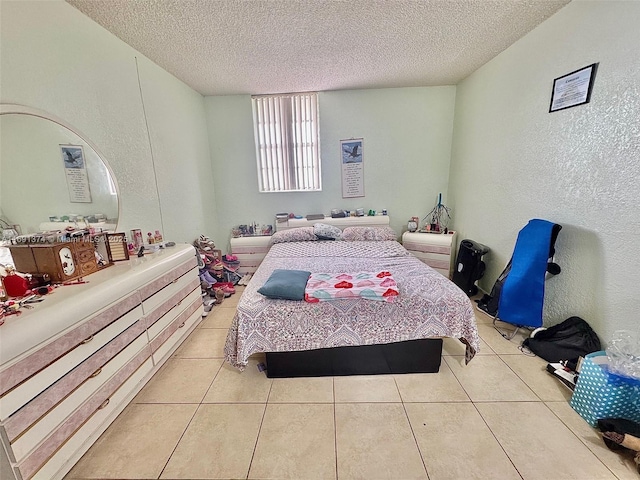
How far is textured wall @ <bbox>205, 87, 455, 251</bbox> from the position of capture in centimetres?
369

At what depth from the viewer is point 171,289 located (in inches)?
81.8

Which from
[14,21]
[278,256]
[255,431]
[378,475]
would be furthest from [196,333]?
[14,21]

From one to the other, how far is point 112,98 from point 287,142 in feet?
7.01

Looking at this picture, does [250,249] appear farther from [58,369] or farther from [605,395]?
[605,395]

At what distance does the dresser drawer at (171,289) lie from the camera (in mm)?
1812

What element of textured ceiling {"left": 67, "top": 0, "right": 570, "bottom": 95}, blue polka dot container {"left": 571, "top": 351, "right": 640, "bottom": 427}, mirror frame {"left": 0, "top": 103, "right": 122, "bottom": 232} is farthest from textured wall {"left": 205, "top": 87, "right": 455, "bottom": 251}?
blue polka dot container {"left": 571, "top": 351, "right": 640, "bottom": 427}

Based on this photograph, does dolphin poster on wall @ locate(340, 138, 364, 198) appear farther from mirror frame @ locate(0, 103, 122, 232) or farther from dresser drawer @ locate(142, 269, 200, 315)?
mirror frame @ locate(0, 103, 122, 232)

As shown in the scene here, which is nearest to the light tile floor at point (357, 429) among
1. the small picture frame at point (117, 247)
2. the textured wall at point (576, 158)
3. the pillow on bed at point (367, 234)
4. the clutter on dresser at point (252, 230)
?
the textured wall at point (576, 158)

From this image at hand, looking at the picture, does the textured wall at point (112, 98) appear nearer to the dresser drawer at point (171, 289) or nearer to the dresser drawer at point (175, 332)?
the dresser drawer at point (171, 289)

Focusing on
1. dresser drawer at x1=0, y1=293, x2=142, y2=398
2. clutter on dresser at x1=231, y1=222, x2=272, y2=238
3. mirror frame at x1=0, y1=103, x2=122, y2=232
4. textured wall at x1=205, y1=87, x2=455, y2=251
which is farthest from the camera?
clutter on dresser at x1=231, y1=222, x2=272, y2=238

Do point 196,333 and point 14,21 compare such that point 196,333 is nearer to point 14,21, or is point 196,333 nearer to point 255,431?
point 255,431

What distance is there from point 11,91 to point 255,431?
2303 millimetres

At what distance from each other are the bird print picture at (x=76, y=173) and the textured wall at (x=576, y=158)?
3.52 m

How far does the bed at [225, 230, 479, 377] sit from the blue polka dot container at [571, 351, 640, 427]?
1.83 feet
